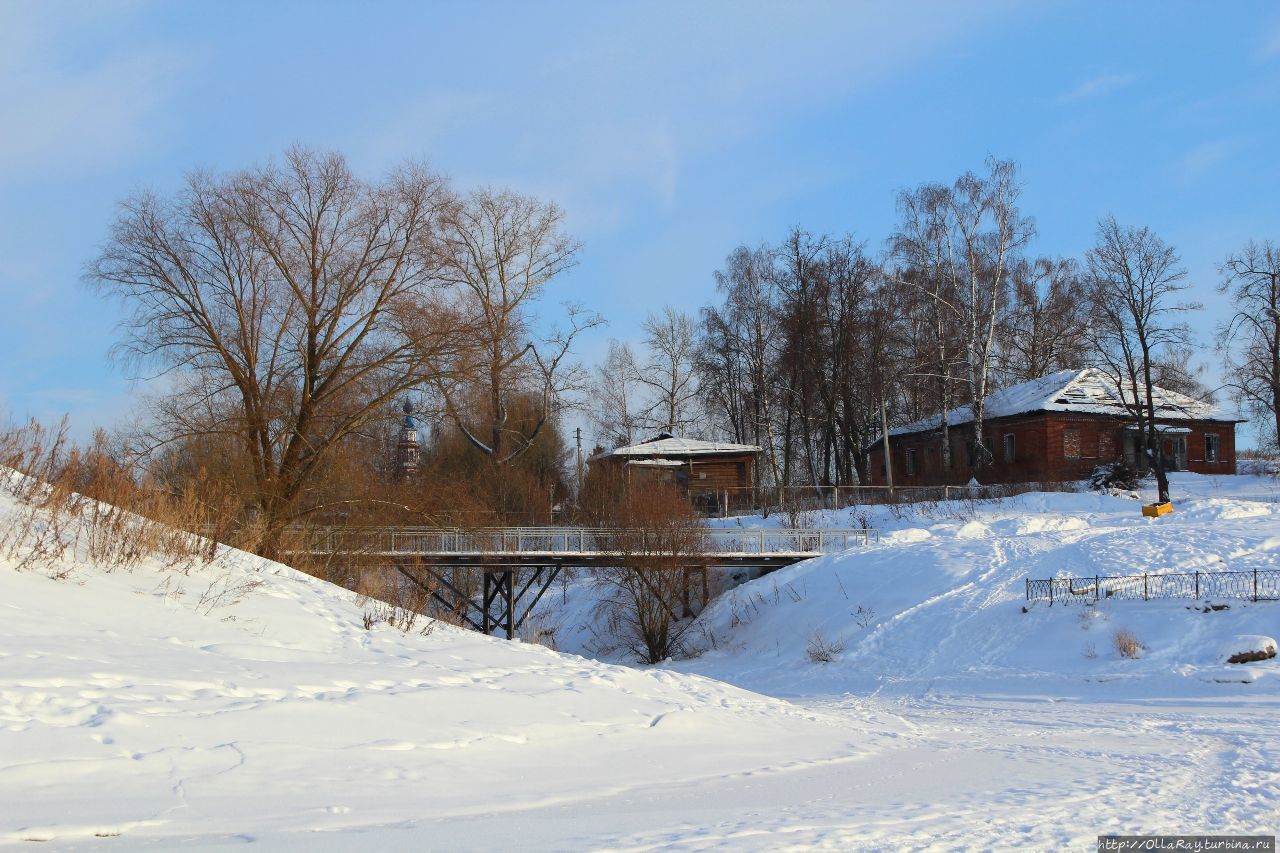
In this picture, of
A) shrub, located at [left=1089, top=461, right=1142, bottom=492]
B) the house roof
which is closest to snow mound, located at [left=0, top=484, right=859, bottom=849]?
shrub, located at [left=1089, top=461, right=1142, bottom=492]

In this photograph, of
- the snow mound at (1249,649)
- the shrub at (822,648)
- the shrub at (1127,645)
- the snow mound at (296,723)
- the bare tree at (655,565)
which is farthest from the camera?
the bare tree at (655,565)

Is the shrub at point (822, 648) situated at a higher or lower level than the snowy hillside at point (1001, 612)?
lower

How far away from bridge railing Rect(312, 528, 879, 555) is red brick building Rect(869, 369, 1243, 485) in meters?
15.1

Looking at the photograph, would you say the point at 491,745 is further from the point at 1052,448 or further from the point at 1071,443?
the point at 1071,443

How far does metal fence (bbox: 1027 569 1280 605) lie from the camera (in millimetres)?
22266

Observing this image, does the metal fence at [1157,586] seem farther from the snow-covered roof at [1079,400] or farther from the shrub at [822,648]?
the snow-covered roof at [1079,400]

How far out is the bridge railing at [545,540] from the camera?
24.7 m

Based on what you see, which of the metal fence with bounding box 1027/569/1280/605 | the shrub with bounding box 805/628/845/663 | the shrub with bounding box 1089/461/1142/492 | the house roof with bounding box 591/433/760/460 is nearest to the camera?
the metal fence with bounding box 1027/569/1280/605

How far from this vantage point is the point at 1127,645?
1995 centimetres

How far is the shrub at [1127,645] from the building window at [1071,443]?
2510 centimetres

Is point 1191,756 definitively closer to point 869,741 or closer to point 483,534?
point 869,741

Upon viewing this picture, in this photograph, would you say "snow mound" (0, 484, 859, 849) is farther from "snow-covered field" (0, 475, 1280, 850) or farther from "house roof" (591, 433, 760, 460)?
"house roof" (591, 433, 760, 460)

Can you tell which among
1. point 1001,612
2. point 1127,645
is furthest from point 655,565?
point 1127,645

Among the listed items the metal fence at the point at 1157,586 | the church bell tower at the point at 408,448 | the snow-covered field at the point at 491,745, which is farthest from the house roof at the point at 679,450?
the snow-covered field at the point at 491,745
